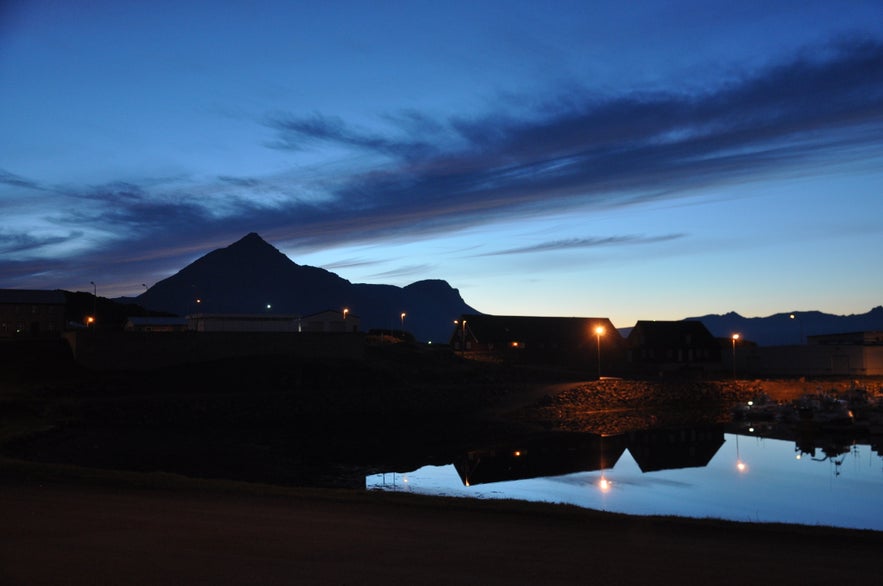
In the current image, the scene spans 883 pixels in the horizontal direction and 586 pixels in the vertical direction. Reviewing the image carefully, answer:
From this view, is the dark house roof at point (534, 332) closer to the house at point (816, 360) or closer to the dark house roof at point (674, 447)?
the house at point (816, 360)

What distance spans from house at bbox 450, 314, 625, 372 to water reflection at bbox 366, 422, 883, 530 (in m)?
37.3

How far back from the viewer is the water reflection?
22.9 metres

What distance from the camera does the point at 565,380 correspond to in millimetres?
61219

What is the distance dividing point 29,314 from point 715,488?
223 ft

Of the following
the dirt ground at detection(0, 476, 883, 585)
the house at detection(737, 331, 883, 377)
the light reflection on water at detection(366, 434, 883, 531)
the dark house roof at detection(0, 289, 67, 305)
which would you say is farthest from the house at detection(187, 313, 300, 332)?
the house at detection(737, 331, 883, 377)

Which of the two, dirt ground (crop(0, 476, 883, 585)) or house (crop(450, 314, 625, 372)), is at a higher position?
house (crop(450, 314, 625, 372))

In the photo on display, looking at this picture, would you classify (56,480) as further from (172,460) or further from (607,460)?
(607,460)

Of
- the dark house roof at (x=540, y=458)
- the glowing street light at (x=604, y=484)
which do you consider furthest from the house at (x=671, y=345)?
the glowing street light at (x=604, y=484)

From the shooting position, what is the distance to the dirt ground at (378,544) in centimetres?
1033

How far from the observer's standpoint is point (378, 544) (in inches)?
477

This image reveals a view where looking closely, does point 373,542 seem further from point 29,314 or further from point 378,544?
point 29,314

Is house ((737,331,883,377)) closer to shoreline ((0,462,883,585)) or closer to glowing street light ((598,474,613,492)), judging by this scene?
glowing street light ((598,474,613,492))

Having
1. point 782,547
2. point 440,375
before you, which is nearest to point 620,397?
point 440,375

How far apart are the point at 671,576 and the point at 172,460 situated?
22.1 meters
